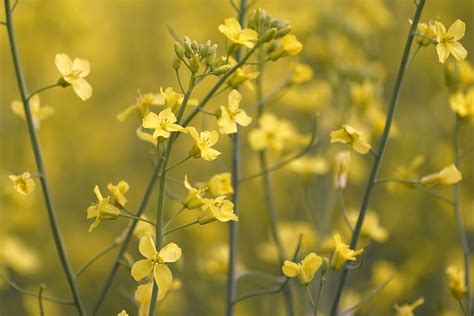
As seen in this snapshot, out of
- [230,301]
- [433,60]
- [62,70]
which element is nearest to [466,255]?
[230,301]

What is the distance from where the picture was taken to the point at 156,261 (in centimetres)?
185

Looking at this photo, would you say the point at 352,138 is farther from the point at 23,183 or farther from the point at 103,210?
the point at 23,183

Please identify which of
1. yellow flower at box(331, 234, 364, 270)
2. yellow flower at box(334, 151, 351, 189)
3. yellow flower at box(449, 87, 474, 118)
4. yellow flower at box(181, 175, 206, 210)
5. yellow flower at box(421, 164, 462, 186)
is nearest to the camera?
yellow flower at box(181, 175, 206, 210)

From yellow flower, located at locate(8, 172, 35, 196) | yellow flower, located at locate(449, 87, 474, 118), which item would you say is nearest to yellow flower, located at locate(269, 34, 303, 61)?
yellow flower, located at locate(449, 87, 474, 118)

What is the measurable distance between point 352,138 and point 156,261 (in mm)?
712

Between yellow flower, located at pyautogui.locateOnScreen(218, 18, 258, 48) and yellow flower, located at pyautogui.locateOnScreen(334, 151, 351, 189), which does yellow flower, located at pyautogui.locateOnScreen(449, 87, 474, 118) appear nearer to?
yellow flower, located at pyautogui.locateOnScreen(334, 151, 351, 189)

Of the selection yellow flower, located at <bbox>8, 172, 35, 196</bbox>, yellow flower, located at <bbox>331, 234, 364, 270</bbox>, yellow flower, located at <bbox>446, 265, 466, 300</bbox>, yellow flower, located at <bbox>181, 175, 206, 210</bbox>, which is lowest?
yellow flower, located at <bbox>446, 265, 466, 300</bbox>

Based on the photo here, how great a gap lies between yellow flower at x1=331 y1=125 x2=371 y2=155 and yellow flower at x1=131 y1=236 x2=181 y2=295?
24.4 inches

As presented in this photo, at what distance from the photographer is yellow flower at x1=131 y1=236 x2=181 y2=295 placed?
184 cm

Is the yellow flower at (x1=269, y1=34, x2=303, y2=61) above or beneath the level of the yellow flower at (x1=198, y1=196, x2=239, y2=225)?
above

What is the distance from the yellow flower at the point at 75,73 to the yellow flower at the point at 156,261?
1.86ft

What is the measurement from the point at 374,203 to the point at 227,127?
284cm

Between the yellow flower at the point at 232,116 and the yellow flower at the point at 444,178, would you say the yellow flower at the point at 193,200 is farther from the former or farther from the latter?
the yellow flower at the point at 444,178

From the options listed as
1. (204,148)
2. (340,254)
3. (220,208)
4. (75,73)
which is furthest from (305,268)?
(75,73)
